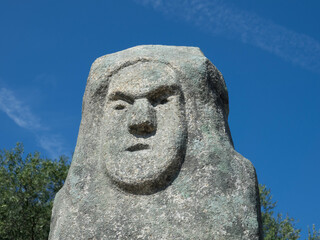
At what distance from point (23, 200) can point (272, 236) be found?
8.65m

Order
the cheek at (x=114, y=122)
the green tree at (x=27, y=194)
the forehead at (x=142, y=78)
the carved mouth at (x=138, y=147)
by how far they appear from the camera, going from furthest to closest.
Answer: the green tree at (x=27, y=194) < the forehead at (x=142, y=78) < the cheek at (x=114, y=122) < the carved mouth at (x=138, y=147)

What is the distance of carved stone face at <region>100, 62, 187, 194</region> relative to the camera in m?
4.93

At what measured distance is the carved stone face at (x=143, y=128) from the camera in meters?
4.93

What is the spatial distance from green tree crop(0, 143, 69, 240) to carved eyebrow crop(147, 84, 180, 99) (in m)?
11.4

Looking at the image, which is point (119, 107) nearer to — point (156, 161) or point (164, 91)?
point (164, 91)

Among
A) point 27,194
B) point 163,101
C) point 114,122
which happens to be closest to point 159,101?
point 163,101

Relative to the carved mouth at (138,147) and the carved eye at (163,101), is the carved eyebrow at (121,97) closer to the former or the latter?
the carved eye at (163,101)

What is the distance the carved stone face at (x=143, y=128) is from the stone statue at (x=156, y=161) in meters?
0.01

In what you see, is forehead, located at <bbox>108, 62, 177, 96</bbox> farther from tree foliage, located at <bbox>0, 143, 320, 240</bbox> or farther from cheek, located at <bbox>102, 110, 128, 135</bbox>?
tree foliage, located at <bbox>0, 143, 320, 240</bbox>

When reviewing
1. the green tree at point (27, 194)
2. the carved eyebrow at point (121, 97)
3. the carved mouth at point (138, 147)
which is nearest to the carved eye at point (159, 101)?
the carved eyebrow at point (121, 97)

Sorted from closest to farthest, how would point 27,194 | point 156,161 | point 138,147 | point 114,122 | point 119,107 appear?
point 156,161
point 138,147
point 114,122
point 119,107
point 27,194

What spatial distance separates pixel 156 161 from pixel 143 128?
418 mm

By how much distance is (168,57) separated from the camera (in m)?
5.64

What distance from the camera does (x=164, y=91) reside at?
Answer: 17.6 ft
